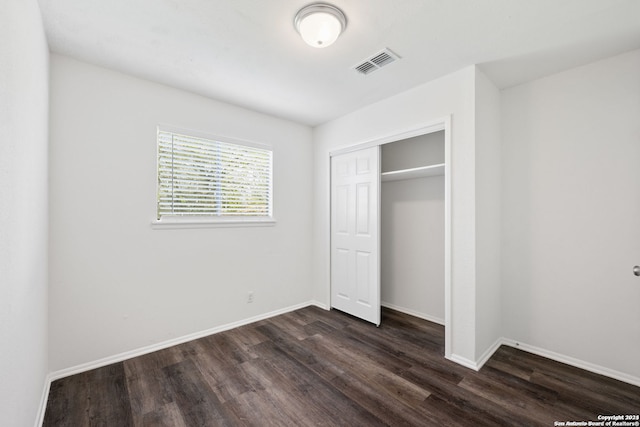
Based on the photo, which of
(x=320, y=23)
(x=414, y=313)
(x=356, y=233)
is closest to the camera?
(x=320, y=23)

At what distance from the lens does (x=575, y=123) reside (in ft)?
7.89

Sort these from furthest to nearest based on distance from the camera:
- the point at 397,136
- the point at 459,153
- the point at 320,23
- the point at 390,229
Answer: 1. the point at 390,229
2. the point at 397,136
3. the point at 459,153
4. the point at 320,23

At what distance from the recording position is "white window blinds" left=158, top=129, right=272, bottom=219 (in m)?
2.79

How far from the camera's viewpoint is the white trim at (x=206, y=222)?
271 cm

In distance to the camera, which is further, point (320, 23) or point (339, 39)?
point (339, 39)

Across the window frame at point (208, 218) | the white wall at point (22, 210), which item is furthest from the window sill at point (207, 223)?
the white wall at point (22, 210)

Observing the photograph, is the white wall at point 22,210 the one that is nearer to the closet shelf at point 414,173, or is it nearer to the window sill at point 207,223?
the window sill at point 207,223

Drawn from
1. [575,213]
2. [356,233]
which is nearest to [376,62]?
[356,233]

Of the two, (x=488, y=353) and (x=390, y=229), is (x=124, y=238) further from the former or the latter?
(x=488, y=353)

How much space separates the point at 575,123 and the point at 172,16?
10.9 ft

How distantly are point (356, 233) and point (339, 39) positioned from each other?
84.7 inches

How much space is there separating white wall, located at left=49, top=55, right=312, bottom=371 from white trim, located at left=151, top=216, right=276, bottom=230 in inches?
2.6

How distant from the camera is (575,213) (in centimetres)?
241

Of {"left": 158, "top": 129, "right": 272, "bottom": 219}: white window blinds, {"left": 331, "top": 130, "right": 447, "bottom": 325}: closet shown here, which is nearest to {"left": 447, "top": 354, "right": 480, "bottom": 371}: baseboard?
{"left": 331, "top": 130, "right": 447, "bottom": 325}: closet
